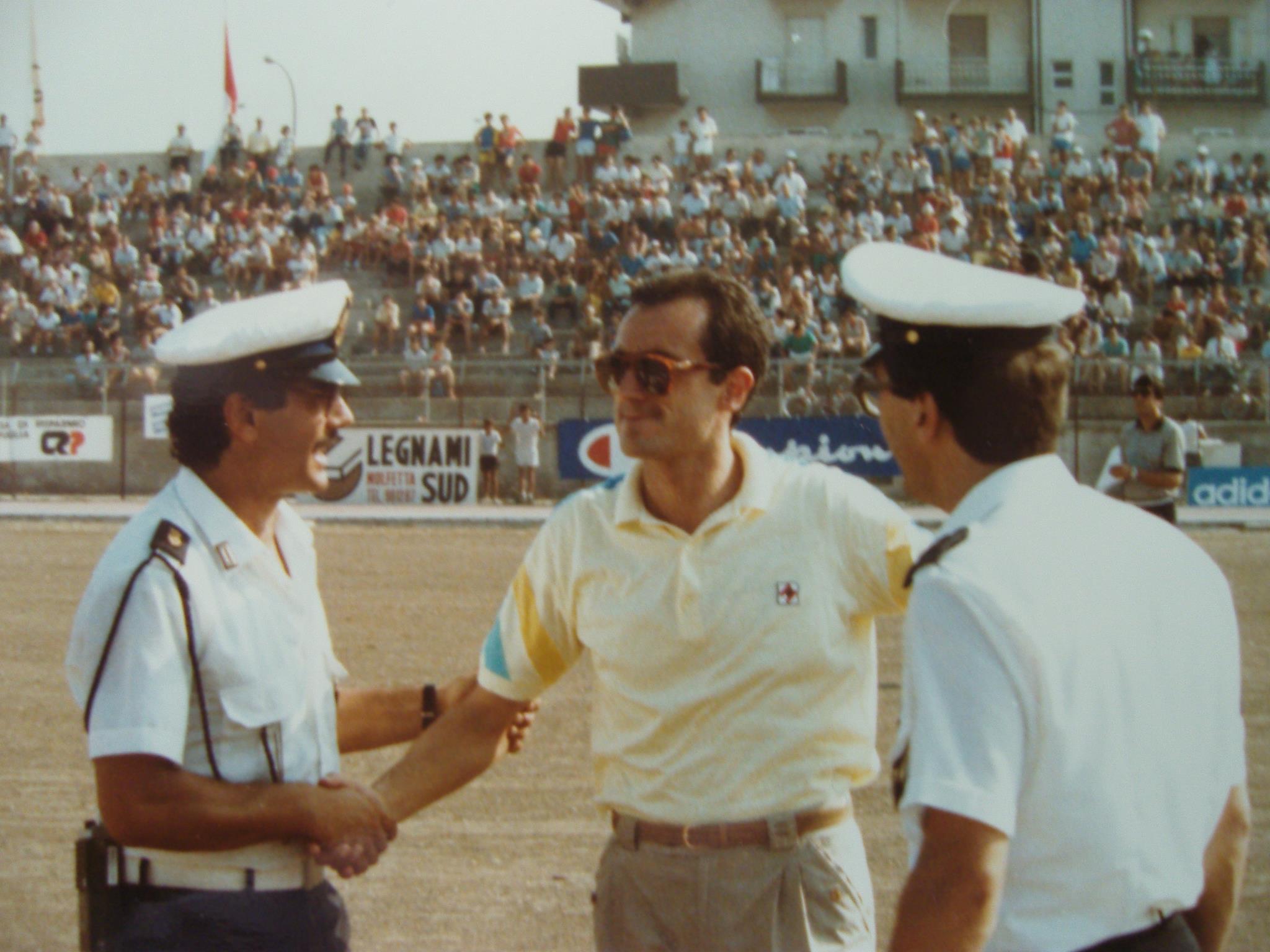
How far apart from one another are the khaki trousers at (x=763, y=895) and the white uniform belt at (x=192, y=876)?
75 centimetres

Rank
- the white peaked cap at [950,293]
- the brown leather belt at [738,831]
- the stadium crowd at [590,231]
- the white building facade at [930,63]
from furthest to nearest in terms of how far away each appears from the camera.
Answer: the white building facade at [930,63]
the stadium crowd at [590,231]
the brown leather belt at [738,831]
the white peaked cap at [950,293]

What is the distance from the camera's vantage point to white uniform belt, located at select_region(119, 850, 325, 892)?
270 cm

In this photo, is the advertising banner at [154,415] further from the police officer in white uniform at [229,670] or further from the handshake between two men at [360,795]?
the police officer in white uniform at [229,670]

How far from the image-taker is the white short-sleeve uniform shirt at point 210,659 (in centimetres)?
256

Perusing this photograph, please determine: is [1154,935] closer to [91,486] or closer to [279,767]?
[279,767]

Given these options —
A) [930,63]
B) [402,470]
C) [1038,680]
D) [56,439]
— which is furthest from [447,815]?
[930,63]

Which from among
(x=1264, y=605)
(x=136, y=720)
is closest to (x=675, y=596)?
(x=136, y=720)

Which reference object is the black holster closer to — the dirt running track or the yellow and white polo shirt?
the yellow and white polo shirt

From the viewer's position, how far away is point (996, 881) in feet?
6.40

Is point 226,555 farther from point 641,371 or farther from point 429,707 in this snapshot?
point 641,371

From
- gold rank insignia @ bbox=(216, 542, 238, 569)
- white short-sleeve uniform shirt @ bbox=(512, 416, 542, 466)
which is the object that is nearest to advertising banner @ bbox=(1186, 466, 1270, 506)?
white short-sleeve uniform shirt @ bbox=(512, 416, 542, 466)

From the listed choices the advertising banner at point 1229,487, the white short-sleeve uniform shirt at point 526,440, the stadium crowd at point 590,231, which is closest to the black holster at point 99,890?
the white short-sleeve uniform shirt at point 526,440

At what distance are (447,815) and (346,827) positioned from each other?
11.6ft

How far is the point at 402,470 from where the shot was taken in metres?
24.6
